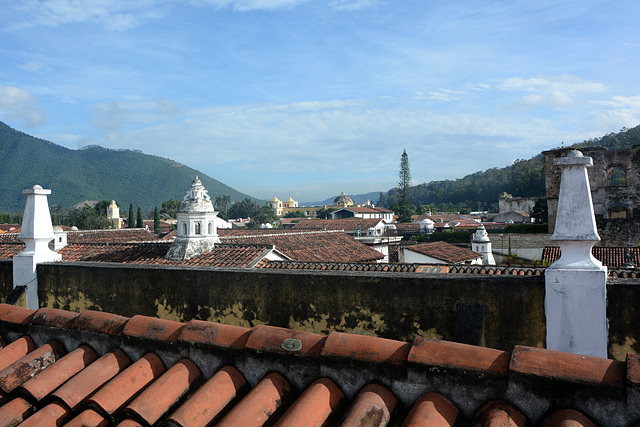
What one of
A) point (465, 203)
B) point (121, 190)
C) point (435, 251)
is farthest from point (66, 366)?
point (121, 190)

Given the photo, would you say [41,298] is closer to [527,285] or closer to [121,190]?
[527,285]

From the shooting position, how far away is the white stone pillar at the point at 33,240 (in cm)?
539

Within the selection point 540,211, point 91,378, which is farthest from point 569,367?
point 540,211

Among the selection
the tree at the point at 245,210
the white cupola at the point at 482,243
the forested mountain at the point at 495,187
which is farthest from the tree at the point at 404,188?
the white cupola at the point at 482,243

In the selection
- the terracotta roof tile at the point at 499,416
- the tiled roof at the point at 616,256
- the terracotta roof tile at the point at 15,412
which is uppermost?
the terracotta roof tile at the point at 499,416

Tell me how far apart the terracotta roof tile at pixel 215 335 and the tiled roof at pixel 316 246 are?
17598 millimetres

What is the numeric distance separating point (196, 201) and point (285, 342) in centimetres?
1678

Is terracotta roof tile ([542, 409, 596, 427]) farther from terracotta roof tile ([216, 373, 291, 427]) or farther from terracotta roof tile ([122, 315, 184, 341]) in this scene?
terracotta roof tile ([122, 315, 184, 341])

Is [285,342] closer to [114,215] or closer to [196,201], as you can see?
[196,201]

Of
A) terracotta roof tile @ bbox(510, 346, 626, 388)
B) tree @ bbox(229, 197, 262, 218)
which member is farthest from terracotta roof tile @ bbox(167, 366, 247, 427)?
tree @ bbox(229, 197, 262, 218)

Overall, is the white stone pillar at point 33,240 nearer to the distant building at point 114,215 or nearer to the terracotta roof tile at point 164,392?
the terracotta roof tile at point 164,392

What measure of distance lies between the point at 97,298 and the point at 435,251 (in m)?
23.4

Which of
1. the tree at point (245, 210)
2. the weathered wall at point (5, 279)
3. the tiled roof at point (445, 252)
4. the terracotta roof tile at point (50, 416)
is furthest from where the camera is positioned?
the tree at point (245, 210)

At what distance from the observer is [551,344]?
353 centimetres
